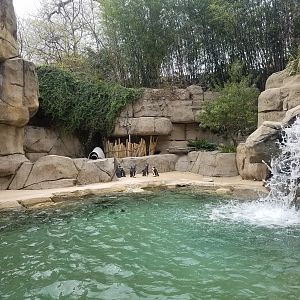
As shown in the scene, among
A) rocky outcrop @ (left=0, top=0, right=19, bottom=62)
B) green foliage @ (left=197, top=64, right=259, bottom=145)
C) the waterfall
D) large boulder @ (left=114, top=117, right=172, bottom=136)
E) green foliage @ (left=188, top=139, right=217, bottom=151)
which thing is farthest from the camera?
large boulder @ (left=114, top=117, right=172, bottom=136)

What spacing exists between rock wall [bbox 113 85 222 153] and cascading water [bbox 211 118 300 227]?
7.31 m

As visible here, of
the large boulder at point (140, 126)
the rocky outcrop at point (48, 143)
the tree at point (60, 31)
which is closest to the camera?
the rocky outcrop at point (48, 143)

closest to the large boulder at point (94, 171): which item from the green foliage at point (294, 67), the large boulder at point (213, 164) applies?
the large boulder at point (213, 164)

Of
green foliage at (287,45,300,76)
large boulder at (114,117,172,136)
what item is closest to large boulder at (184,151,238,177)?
large boulder at (114,117,172,136)

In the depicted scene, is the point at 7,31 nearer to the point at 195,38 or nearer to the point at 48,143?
the point at 48,143

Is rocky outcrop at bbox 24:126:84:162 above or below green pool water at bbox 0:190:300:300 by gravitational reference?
above

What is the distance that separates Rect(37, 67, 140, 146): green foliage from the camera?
539 inches

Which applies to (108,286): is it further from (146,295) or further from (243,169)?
(243,169)

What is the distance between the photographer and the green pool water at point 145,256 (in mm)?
3273

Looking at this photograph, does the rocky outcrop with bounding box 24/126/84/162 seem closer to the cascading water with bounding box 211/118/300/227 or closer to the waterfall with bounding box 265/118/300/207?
the cascading water with bounding box 211/118/300/227

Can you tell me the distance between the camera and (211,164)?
11883 mm

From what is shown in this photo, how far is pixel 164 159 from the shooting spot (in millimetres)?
13156

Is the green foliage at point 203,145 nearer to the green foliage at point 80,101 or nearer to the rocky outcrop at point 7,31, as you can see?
the green foliage at point 80,101

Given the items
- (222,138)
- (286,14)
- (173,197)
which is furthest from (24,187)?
(286,14)
